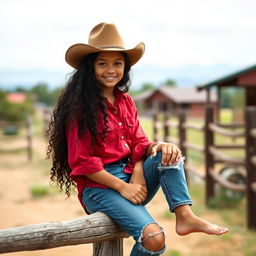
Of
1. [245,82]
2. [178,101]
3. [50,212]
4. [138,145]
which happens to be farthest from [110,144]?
[178,101]

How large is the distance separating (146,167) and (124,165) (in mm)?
122

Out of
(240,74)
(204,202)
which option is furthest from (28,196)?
(240,74)

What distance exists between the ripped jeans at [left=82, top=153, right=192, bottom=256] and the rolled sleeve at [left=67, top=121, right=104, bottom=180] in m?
0.12

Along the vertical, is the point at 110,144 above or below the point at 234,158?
above

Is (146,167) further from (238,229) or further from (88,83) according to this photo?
(238,229)

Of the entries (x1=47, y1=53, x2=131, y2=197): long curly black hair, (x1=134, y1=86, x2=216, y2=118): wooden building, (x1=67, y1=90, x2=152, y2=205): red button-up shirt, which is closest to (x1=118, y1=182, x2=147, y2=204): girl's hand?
(x1=67, y1=90, x2=152, y2=205): red button-up shirt

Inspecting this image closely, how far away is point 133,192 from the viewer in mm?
2219

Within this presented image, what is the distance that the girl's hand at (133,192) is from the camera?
2215 millimetres

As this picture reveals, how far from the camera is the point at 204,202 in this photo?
7.93 metres

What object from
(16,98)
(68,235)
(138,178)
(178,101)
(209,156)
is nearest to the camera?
(68,235)

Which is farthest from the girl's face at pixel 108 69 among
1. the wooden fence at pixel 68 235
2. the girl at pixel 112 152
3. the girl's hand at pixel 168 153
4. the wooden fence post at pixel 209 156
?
the wooden fence post at pixel 209 156

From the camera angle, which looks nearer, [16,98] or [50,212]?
[50,212]

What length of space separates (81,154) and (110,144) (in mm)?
180

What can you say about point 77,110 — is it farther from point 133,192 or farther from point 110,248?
point 110,248
